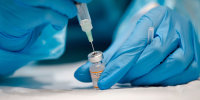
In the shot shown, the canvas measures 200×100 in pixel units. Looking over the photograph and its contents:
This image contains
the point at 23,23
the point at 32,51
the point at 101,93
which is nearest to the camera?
the point at 101,93

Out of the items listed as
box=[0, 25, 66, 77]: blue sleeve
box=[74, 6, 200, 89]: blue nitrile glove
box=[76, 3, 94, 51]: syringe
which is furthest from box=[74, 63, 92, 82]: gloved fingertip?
box=[0, 25, 66, 77]: blue sleeve

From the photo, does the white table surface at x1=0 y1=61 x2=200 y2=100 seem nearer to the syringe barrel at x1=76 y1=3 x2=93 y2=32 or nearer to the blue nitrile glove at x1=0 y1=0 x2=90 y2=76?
the blue nitrile glove at x1=0 y1=0 x2=90 y2=76

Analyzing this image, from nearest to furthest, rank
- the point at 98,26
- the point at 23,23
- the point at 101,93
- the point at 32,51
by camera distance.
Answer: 1. the point at 101,93
2. the point at 23,23
3. the point at 32,51
4. the point at 98,26

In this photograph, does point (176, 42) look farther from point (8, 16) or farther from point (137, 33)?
point (8, 16)

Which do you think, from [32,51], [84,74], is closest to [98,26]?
[32,51]

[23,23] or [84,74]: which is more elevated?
[23,23]

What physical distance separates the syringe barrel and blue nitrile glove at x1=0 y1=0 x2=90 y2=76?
0.03 meters

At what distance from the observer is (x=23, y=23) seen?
977mm

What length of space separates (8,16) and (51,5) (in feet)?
0.68

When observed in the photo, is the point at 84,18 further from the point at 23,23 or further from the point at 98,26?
the point at 98,26

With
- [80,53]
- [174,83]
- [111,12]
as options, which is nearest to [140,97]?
[174,83]

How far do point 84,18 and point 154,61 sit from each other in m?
0.30

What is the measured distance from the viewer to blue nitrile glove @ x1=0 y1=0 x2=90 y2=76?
92 centimetres

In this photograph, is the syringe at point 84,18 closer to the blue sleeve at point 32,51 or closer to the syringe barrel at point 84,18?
the syringe barrel at point 84,18
